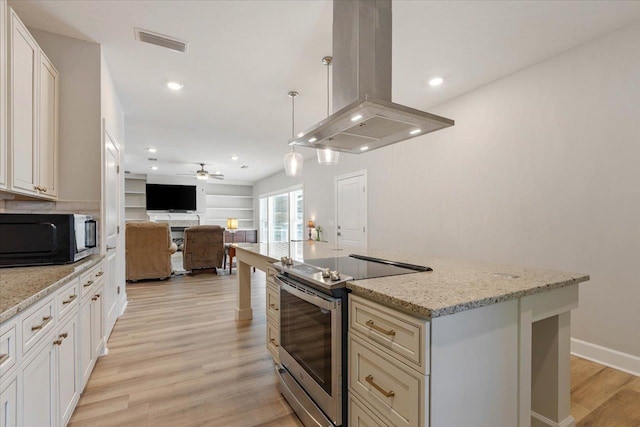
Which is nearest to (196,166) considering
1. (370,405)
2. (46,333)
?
(46,333)

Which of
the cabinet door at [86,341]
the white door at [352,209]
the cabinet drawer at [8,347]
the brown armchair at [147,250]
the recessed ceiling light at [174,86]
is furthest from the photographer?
the brown armchair at [147,250]

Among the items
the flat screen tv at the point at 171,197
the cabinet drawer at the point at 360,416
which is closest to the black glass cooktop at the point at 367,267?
the cabinet drawer at the point at 360,416

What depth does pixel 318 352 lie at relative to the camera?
1582 mm

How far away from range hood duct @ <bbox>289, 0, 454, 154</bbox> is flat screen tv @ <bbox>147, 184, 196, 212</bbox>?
845cm

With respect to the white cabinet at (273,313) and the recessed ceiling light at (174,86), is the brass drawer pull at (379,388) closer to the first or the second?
the white cabinet at (273,313)

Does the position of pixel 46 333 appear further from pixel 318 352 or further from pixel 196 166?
pixel 196 166

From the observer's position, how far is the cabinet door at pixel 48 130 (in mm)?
2086

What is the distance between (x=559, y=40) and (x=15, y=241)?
13.4 ft

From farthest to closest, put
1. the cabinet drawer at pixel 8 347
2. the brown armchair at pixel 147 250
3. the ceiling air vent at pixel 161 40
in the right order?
the brown armchair at pixel 147 250
the ceiling air vent at pixel 161 40
the cabinet drawer at pixel 8 347

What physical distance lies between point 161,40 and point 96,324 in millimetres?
2277

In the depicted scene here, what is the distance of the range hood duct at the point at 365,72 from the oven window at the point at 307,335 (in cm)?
111

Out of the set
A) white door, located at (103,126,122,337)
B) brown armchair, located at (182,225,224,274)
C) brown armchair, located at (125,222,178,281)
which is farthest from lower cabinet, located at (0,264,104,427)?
brown armchair, located at (182,225,224,274)

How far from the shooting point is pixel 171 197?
912 cm

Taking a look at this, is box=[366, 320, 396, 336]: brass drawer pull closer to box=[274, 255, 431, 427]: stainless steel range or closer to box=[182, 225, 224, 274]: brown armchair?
box=[274, 255, 431, 427]: stainless steel range
